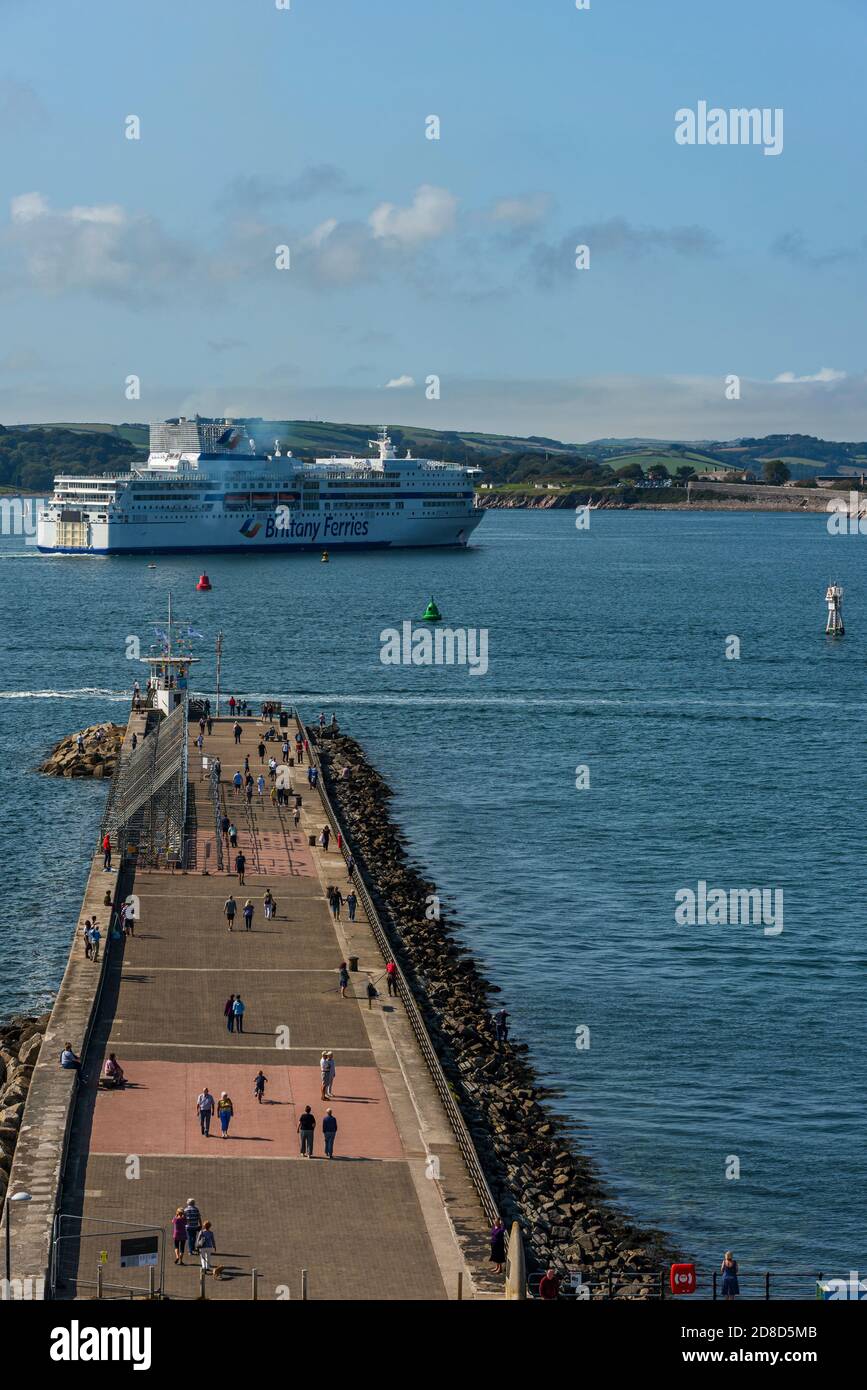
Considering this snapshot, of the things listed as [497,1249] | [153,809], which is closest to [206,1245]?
[497,1249]

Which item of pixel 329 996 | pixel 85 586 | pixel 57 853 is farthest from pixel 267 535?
pixel 329 996

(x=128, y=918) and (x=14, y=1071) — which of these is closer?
(x=14, y=1071)

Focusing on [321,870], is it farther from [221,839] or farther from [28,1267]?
[28,1267]

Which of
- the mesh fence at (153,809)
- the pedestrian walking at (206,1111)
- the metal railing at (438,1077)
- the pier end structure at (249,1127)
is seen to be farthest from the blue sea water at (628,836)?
the pedestrian walking at (206,1111)

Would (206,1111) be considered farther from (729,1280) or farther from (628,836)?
(628,836)

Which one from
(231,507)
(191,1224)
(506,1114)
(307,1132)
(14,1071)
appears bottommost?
(506,1114)

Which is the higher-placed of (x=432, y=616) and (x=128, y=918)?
(x=432, y=616)
